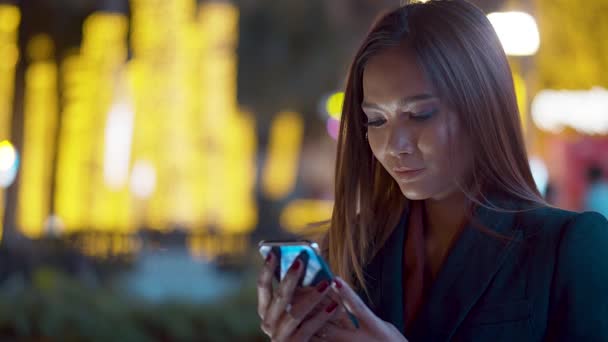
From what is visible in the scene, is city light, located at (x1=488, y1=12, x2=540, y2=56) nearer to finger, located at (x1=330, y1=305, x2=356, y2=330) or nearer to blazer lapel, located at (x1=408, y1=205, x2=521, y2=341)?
A: blazer lapel, located at (x1=408, y1=205, x2=521, y2=341)

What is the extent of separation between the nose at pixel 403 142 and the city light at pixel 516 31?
6.03 meters

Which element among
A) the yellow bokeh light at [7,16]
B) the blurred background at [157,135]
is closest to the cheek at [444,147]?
the blurred background at [157,135]

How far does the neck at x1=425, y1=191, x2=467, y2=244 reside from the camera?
235 cm

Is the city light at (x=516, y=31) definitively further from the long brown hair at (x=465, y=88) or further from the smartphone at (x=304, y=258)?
the smartphone at (x=304, y=258)

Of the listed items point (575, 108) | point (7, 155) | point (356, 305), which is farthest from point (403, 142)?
point (575, 108)

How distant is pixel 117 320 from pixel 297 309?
6.37 m

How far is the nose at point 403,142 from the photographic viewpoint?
2.23 meters

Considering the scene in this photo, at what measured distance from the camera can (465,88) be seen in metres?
2.20

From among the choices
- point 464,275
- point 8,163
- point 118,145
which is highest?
point 464,275

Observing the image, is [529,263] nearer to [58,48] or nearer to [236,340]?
[236,340]

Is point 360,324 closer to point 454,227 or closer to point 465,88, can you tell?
point 454,227

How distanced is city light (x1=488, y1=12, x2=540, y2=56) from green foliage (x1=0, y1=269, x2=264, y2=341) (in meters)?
3.12

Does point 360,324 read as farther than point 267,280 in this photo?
No

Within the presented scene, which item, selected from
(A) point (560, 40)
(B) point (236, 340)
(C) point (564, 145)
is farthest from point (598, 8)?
(B) point (236, 340)
